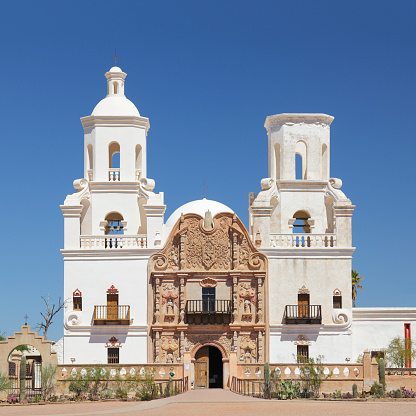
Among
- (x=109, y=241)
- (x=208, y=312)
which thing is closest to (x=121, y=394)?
(x=208, y=312)

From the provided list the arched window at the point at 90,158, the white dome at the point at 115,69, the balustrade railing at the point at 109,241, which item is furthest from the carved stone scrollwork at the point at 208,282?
the white dome at the point at 115,69

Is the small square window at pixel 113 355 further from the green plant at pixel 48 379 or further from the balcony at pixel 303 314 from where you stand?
the balcony at pixel 303 314

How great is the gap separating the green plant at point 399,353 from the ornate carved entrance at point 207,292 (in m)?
6.87

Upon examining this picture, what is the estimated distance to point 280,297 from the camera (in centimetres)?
5316

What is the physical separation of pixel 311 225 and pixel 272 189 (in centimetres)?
303

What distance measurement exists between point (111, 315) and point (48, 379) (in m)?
6.99

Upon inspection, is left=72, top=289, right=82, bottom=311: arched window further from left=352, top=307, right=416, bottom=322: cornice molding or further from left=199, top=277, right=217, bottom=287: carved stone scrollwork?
left=352, top=307, right=416, bottom=322: cornice molding

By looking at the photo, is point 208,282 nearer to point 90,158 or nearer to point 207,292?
point 207,292

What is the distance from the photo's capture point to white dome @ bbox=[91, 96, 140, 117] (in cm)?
5575

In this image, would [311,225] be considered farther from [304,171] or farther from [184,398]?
[184,398]

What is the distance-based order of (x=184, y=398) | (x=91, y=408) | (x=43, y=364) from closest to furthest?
1. (x=91, y=408)
2. (x=184, y=398)
3. (x=43, y=364)

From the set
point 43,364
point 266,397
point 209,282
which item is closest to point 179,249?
point 209,282

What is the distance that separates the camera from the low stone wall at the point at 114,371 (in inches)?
1837

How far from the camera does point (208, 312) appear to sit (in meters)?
52.5
